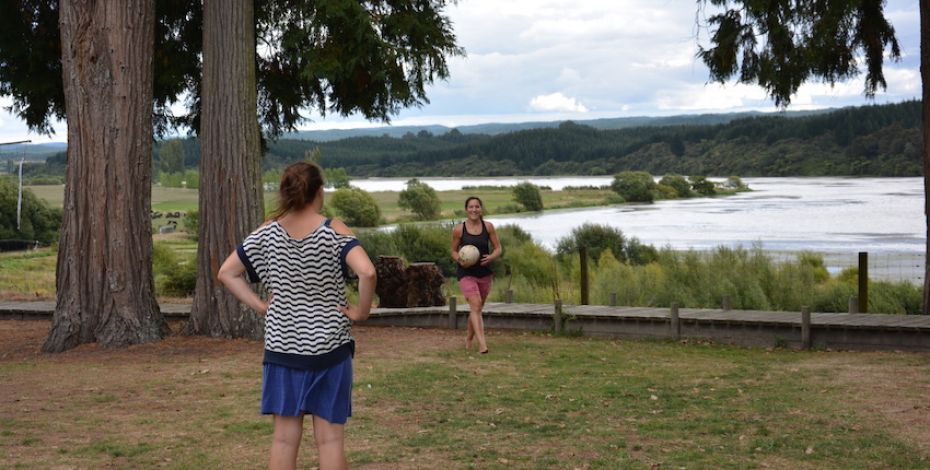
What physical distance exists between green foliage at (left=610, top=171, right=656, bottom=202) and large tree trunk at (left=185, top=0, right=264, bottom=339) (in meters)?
68.5

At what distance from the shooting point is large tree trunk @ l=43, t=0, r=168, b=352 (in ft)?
43.2

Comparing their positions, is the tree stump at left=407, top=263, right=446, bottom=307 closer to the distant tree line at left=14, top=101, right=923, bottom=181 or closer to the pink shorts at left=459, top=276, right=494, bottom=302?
the pink shorts at left=459, top=276, right=494, bottom=302

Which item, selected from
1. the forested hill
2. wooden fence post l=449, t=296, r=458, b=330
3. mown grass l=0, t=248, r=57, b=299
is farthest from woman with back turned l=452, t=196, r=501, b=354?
the forested hill

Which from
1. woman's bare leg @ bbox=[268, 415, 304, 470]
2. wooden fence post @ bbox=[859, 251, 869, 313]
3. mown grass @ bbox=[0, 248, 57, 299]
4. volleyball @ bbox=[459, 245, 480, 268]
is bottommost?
mown grass @ bbox=[0, 248, 57, 299]

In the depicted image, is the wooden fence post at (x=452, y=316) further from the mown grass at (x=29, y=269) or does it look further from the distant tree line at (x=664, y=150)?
the distant tree line at (x=664, y=150)

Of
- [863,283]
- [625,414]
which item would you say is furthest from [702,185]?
[625,414]

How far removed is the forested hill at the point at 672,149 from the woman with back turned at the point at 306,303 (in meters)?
51.7

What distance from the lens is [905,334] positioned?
43.5ft

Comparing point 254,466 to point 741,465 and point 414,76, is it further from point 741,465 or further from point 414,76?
point 414,76

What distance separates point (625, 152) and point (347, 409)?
88884 mm

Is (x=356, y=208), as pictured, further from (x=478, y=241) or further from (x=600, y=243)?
(x=478, y=241)

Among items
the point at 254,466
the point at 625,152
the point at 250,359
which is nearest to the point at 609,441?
the point at 254,466

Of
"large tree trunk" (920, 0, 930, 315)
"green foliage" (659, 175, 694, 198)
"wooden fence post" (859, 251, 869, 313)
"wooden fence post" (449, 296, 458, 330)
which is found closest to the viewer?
"large tree trunk" (920, 0, 930, 315)

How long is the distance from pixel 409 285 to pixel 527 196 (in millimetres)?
55312
